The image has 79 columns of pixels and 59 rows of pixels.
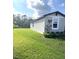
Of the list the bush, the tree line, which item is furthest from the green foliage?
the tree line

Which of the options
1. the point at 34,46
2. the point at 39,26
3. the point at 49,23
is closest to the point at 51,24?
the point at 49,23

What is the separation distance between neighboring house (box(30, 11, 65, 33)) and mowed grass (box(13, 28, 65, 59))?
0.08 meters

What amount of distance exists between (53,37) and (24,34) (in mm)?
299

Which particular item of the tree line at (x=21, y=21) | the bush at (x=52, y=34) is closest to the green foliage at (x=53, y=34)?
the bush at (x=52, y=34)

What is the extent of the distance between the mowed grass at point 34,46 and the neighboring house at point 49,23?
77mm

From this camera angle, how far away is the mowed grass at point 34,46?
1.87 metres

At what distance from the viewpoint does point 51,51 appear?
1891 millimetres

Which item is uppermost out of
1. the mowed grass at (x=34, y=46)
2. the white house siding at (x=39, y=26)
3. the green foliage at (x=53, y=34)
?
the white house siding at (x=39, y=26)

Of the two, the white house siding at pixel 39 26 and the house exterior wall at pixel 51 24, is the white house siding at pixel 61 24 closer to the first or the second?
the house exterior wall at pixel 51 24

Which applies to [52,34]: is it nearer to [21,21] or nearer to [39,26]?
[39,26]

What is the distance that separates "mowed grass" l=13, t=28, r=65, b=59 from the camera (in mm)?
1869

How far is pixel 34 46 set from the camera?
189 centimetres
